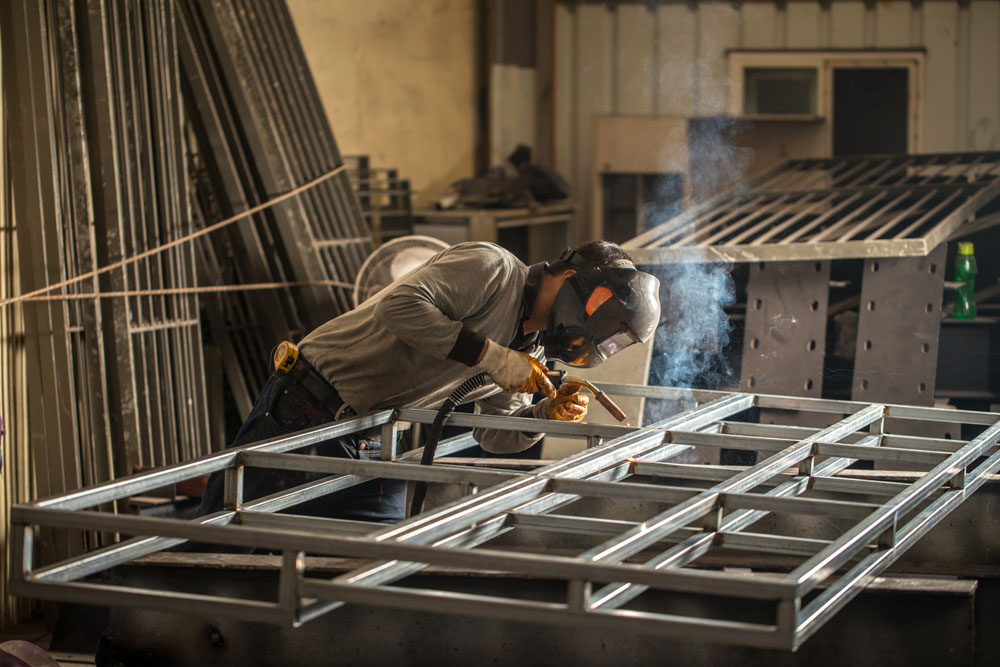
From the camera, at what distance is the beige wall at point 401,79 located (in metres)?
8.33

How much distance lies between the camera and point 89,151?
4.58 metres

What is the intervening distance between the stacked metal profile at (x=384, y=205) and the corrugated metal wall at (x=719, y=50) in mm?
1658

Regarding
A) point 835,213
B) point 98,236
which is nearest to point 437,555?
point 98,236

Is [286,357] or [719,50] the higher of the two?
[719,50]

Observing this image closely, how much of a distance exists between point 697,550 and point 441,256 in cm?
128

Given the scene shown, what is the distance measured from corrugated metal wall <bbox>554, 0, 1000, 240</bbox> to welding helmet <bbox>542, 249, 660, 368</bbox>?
18.5 ft

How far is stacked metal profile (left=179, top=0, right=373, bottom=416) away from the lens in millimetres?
5691

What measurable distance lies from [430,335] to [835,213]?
118 inches

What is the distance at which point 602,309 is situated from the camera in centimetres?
291

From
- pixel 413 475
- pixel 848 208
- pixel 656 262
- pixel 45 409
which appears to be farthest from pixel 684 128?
pixel 413 475

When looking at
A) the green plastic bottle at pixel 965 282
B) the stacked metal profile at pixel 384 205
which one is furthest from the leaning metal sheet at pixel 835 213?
the stacked metal profile at pixel 384 205

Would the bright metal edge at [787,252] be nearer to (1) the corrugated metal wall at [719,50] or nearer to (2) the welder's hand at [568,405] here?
(2) the welder's hand at [568,405]

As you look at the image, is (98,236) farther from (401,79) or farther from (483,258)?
(401,79)

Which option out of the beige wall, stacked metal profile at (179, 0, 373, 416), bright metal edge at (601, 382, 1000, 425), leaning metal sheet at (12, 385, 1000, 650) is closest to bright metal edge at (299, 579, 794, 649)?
leaning metal sheet at (12, 385, 1000, 650)
